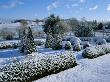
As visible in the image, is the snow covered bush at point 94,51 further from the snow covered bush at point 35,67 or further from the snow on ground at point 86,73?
the snow covered bush at point 35,67

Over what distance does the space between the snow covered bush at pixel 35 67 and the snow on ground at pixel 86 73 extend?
0.40 meters

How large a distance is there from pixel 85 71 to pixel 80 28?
1025 inches

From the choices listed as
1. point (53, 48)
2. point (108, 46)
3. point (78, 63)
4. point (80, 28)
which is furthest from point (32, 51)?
point (80, 28)

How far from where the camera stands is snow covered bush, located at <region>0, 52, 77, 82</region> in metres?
12.6

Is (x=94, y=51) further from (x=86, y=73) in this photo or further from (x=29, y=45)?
(x=29, y=45)

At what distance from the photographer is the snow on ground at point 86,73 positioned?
572 inches

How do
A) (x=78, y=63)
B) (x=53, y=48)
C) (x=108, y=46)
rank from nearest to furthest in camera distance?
(x=78, y=63) < (x=108, y=46) < (x=53, y=48)

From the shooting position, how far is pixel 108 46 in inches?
960

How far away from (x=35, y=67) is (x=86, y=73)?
12.4 ft

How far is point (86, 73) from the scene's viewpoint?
1605cm

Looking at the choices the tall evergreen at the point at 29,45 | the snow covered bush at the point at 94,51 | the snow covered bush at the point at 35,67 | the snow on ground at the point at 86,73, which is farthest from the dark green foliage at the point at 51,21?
the snow covered bush at the point at 35,67

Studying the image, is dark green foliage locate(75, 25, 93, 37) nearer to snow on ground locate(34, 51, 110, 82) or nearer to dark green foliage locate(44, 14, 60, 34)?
dark green foliage locate(44, 14, 60, 34)

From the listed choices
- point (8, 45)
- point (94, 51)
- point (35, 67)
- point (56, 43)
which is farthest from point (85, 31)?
point (35, 67)

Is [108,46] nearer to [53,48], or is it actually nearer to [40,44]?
[53,48]
